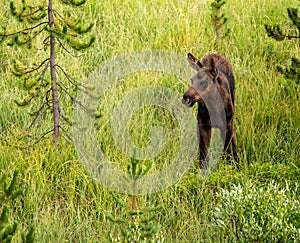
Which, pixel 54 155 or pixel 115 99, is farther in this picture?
pixel 115 99

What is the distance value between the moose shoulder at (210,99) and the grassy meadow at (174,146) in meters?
0.24

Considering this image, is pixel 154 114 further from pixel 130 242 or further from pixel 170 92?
pixel 130 242

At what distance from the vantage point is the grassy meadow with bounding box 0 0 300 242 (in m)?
4.49

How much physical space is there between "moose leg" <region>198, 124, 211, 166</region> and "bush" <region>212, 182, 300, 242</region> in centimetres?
127

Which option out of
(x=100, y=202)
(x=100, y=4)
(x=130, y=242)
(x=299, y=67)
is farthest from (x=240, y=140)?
(x=100, y=4)

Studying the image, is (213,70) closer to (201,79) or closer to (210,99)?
(201,79)

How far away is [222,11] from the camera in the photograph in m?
7.80

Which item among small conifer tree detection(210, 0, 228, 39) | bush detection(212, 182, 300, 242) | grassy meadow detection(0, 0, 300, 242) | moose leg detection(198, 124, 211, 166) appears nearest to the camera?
bush detection(212, 182, 300, 242)

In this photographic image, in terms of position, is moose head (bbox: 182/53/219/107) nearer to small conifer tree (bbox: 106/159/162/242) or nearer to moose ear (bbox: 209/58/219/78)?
moose ear (bbox: 209/58/219/78)

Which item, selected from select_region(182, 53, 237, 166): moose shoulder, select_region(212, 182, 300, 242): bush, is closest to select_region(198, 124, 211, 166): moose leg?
select_region(182, 53, 237, 166): moose shoulder

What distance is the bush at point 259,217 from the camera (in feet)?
13.8

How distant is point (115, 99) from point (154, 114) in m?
0.42

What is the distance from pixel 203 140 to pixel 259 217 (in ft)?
4.95

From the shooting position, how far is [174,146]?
5816mm
